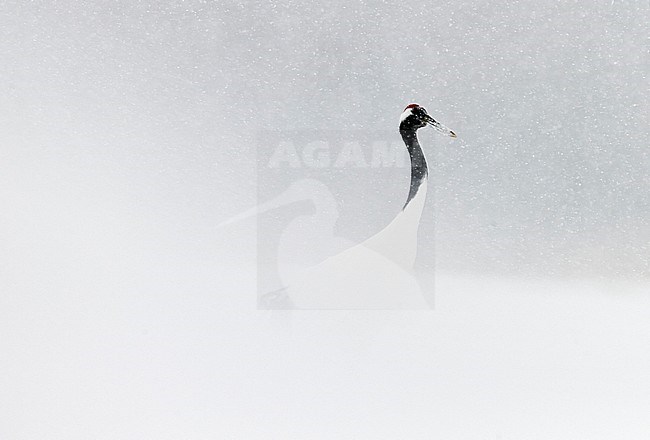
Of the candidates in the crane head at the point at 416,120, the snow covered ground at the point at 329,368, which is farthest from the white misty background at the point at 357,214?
the crane head at the point at 416,120

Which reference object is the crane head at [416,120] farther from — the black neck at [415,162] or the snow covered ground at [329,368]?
the snow covered ground at [329,368]

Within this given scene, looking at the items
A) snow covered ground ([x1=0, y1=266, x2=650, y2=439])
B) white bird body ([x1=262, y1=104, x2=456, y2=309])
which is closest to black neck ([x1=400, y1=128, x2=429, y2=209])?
white bird body ([x1=262, y1=104, x2=456, y2=309])

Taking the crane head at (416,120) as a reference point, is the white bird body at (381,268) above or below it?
below

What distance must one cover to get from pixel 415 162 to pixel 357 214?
0.18 meters

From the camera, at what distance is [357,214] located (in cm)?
131

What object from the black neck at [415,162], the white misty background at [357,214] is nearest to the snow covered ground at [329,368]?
the white misty background at [357,214]

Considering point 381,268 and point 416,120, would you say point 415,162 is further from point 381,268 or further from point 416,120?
point 381,268

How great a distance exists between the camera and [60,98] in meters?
1.28

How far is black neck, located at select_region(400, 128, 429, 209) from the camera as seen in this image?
118 cm

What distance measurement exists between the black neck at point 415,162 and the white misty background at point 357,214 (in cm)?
12

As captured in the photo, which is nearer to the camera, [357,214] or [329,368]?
[329,368]

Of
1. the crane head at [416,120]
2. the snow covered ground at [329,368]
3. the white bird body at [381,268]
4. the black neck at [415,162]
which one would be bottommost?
the snow covered ground at [329,368]

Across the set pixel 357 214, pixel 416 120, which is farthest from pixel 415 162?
pixel 357 214

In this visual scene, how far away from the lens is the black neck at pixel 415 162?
118 centimetres
